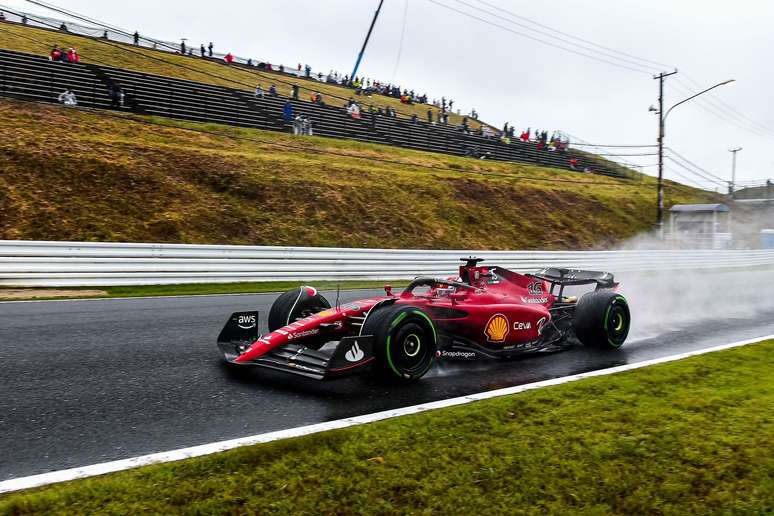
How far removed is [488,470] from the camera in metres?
3.57

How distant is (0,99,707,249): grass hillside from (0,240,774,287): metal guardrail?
482 cm

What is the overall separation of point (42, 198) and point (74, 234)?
185cm

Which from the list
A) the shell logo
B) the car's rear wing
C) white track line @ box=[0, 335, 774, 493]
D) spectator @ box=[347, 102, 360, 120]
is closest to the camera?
white track line @ box=[0, 335, 774, 493]

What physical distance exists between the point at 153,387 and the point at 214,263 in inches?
354

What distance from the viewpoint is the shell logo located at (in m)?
6.72

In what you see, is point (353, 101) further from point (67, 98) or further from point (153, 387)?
point (153, 387)

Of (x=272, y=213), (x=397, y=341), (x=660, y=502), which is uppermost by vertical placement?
(x=272, y=213)

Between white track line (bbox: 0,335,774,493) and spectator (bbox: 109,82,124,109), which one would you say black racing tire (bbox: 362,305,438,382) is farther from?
spectator (bbox: 109,82,124,109)

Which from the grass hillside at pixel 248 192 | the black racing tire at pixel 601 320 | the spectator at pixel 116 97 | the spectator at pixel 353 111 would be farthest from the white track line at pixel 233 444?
the spectator at pixel 353 111

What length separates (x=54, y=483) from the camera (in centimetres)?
333

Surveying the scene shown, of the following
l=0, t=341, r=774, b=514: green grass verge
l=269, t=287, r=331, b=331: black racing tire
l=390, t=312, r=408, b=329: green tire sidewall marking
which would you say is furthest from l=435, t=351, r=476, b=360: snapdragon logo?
l=0, t=341, r=774, b=514: green grass verge

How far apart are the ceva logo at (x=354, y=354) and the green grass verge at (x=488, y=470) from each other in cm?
96

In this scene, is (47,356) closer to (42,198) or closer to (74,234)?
(74,234)

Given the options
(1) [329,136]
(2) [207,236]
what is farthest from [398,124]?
(2) [207,236]
